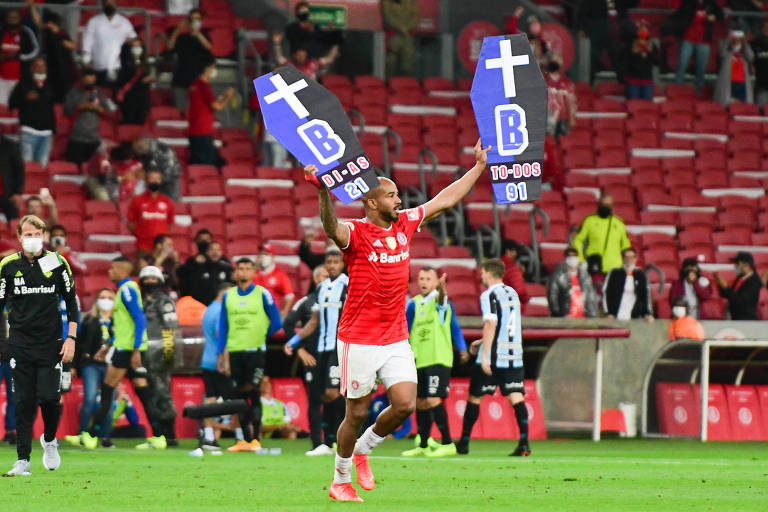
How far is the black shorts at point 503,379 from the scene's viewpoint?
618 inches

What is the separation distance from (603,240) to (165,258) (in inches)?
263

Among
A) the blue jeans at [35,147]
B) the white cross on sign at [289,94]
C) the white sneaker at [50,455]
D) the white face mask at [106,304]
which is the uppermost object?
the blue jeans at [35,147]

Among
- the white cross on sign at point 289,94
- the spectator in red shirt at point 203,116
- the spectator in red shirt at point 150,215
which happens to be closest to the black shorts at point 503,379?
the white cross on sign at point 289,94

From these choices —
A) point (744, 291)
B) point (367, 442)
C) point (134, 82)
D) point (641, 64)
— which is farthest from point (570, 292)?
point (367, 442)

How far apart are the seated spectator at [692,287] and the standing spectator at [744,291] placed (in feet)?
1.19

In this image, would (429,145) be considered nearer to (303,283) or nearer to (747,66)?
(303,283)

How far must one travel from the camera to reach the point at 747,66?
29.4m

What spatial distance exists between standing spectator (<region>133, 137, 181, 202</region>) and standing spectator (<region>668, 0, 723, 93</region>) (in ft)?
37.2

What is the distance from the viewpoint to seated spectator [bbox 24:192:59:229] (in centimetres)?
1906

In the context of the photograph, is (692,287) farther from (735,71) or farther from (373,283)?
(373,283)

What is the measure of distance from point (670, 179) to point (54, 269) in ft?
52.9

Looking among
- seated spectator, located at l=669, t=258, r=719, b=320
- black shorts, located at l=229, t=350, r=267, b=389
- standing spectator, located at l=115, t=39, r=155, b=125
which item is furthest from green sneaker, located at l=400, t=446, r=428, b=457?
standing spectator, located at l=115, t=39, r=155, b=125

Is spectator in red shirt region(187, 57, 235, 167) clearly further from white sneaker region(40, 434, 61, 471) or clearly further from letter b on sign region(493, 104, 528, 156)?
letter b on sign region(493, 104, 528, 156)

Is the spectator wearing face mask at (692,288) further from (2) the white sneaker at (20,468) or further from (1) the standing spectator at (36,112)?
(2) the white sneaker at (20,468)
